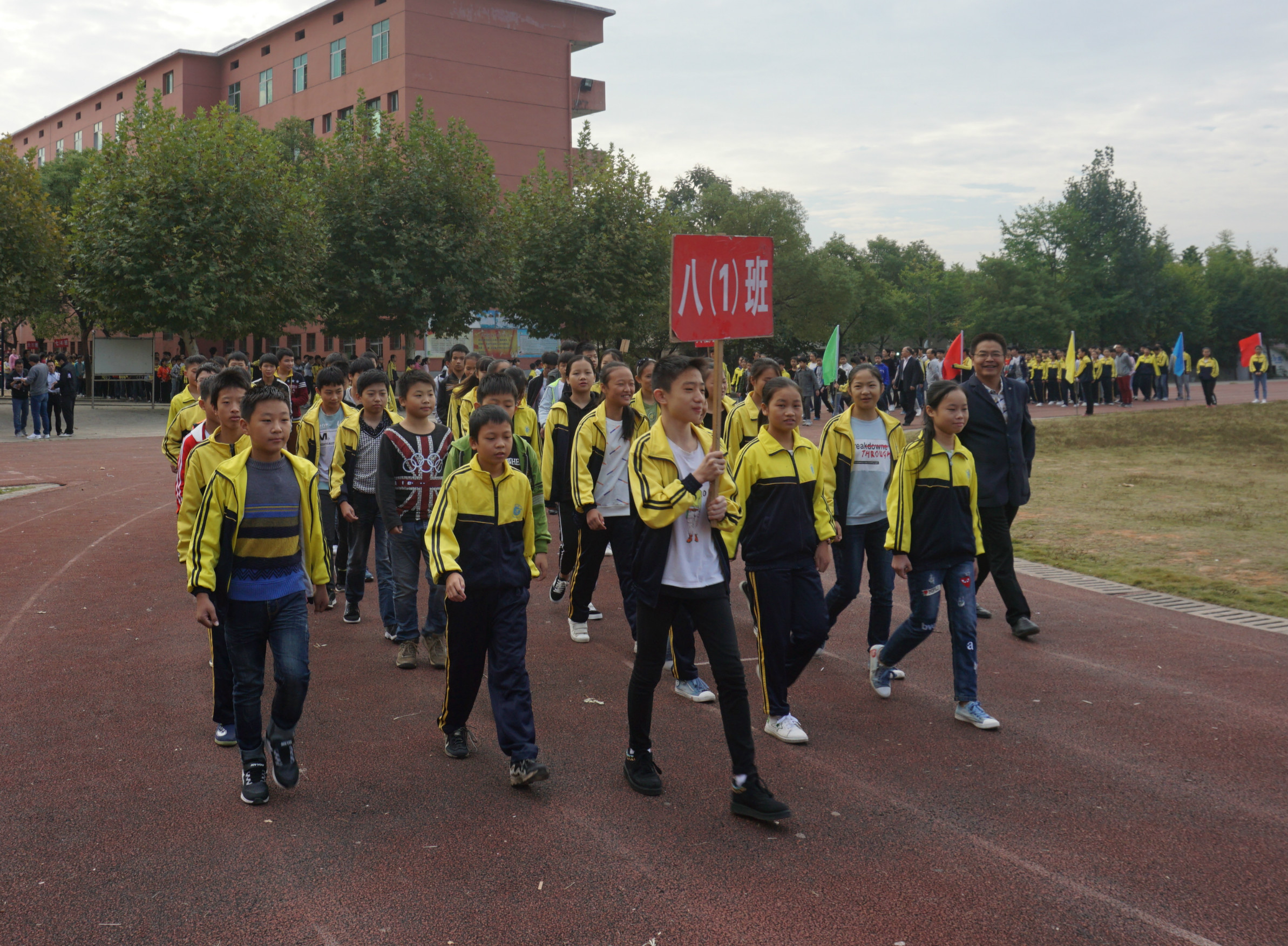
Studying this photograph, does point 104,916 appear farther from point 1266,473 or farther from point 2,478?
point 1266,473

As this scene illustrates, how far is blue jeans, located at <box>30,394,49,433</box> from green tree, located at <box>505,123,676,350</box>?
55.9ft

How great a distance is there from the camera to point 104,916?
12.4ft

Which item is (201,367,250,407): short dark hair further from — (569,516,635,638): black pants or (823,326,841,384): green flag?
(823,326,841,384): green flag

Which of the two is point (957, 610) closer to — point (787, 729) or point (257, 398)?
point (787, 729)

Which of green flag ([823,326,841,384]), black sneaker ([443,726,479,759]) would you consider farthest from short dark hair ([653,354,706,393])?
green flag ([823,326,841,384])

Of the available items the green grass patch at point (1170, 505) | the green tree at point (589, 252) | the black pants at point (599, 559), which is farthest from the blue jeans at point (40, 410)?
the black pants at point (599, 559)

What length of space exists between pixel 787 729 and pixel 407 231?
3413 cm

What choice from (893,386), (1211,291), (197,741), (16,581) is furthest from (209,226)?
(1211,291)

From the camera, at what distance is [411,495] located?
6.80 meters

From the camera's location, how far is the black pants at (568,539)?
8.41 m

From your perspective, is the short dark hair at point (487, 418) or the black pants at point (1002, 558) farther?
the black pants at point (1002, 558)

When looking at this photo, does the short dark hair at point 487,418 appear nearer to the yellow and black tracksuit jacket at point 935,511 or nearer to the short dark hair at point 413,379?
the short dark hair at point 413,379

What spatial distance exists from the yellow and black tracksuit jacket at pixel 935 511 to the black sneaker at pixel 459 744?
2416 mm

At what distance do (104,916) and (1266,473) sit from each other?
753 inches
